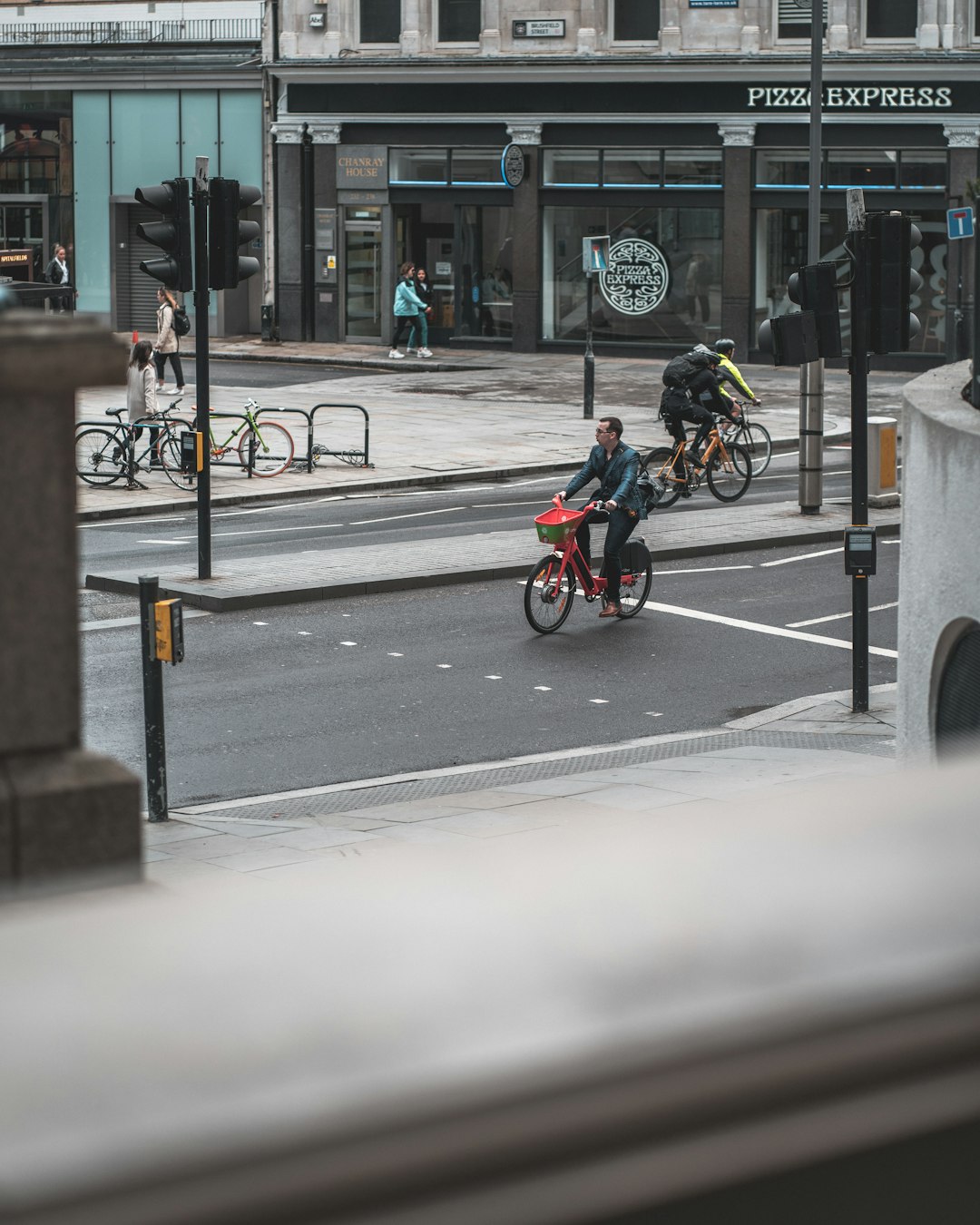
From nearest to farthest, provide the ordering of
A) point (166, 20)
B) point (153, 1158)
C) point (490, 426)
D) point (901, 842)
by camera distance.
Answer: point (153, 1158) → point (901, 842) → point (490, 426) → point (166, 20)

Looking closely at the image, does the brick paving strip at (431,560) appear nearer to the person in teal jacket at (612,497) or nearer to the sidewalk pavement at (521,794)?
the person in teal jacket at (612,497)

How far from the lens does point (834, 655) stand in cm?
1388

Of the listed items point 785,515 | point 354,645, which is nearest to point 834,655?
point 354,645

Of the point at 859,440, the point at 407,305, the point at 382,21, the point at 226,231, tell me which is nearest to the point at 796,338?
the point at 859,440

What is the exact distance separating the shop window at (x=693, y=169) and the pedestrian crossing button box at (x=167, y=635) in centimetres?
2950

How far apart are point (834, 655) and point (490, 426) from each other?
15062mm

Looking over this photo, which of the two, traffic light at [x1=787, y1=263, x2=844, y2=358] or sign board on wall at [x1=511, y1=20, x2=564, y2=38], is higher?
sign board on wall at [x1=511, y1=20, x2=564, y2=38]

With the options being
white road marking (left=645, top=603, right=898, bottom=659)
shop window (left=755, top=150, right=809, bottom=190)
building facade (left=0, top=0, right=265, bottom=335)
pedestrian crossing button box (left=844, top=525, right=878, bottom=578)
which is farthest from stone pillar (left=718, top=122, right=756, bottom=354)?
pedestrian crossing button box (left=844, top=525, right=878, bottom=578)

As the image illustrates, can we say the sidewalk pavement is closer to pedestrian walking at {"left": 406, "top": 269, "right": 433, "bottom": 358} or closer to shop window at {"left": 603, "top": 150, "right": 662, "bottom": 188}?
pedestrian walking at {"left": 406, "top": 269, "right": 433, "bottom": 358}

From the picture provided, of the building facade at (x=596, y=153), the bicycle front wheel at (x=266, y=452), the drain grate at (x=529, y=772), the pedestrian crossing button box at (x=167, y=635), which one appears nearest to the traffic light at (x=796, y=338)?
the drain grate at (x=529, y=772)

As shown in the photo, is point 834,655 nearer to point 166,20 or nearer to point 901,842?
point 901,842

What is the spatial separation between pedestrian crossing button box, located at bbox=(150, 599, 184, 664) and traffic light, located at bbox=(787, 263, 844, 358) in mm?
6028

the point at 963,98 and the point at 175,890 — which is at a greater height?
the point at 963,98

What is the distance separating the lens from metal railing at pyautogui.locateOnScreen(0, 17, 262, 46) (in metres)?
41.0
